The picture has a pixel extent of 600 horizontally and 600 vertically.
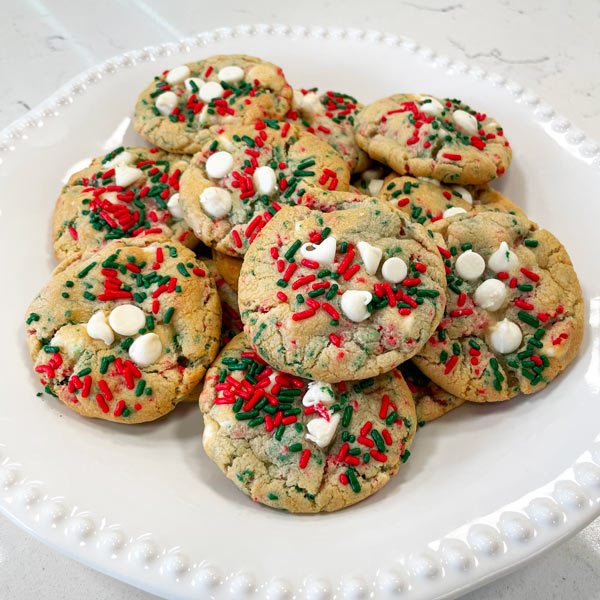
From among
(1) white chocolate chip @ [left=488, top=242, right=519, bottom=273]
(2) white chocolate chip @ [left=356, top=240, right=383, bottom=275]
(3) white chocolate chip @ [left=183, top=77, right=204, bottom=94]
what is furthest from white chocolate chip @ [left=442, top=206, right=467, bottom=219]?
(3) white chocolate chip @ [left=183, top=77, right=204, bottom=94]

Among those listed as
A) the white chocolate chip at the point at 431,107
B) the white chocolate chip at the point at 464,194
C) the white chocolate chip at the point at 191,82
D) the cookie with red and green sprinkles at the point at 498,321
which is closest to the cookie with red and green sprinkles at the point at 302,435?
the cookie with red and green sprinkles at the point at 498,321

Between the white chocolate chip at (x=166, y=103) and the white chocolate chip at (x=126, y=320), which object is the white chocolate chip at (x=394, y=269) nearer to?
the white chocolate chip at (x=126, y=320)

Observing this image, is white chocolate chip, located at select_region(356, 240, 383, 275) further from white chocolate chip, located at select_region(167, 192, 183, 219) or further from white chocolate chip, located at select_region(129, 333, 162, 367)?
white chocolate chip, located at select_region(167, 192, 183, 219)

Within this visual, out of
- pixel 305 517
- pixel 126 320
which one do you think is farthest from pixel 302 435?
pixel 126 320

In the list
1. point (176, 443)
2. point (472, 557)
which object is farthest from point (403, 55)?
point (472, 557)

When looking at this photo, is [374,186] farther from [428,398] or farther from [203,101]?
[428,398]
